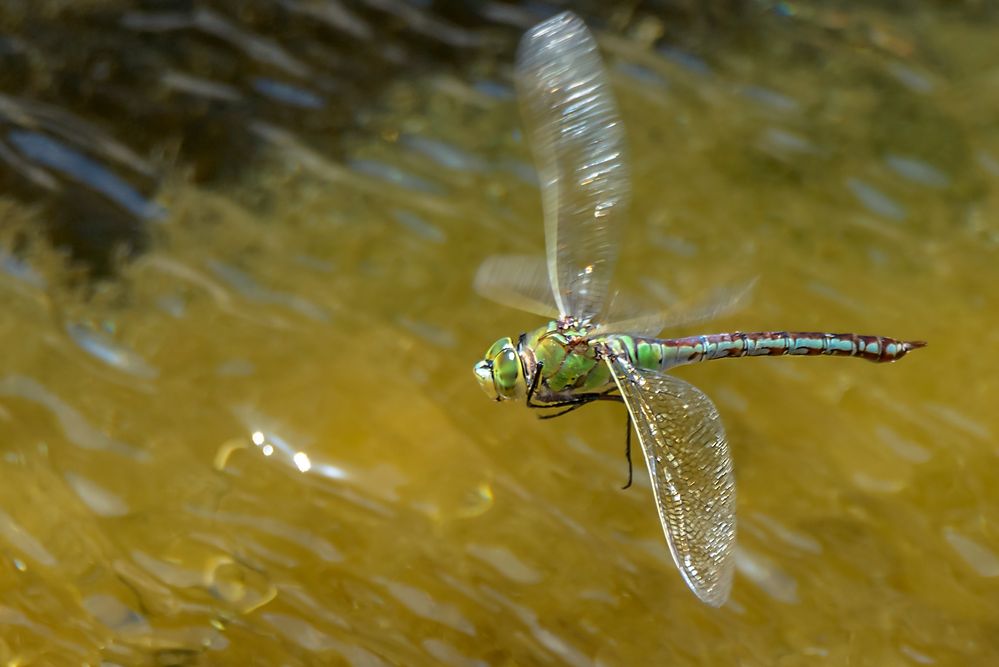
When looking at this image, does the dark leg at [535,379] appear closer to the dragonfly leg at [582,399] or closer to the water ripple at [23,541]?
the dragonfly leg at [582,399]

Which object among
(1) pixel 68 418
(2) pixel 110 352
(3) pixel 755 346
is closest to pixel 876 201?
(3) pixel 755 346

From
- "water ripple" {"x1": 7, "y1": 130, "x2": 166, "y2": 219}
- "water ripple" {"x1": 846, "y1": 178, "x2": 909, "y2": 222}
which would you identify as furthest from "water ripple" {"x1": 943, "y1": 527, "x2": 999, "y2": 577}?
"water ripple" {"x1": 7, "y1": 130, "x2": 166, "y2": 219}

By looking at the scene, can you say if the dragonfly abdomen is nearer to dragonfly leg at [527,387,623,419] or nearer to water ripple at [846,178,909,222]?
dragonfly leg at [527,387,623,419]

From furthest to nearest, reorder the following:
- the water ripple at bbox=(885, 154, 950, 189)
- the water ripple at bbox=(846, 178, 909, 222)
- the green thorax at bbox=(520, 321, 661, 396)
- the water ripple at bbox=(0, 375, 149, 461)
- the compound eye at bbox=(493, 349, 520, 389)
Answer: the water ripple at bbox=(885, 154, 950, 189) < the water ripple at bbox=(846, 178, 909, 222) < the water ripple at bbox=(0, 375, 149, 461) < the green thorax at bbox=(520, 321, 661, 396) < the compound eye at bbox=(493, 349, 520, 389)

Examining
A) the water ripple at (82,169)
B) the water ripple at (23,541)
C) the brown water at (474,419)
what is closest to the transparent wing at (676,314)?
the brown water at (474,419)

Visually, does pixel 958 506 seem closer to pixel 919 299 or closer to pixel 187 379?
pixel 919 299

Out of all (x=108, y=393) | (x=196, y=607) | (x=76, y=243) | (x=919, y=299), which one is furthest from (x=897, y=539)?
(x=76, y=243)
